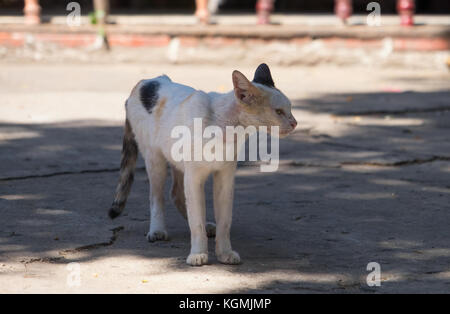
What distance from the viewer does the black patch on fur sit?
4488 millimetres

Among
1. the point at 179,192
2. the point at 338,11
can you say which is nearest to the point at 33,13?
the point at 338,11

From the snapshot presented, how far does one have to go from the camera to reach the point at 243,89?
3912 mm

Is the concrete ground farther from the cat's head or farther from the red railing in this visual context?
the red railing

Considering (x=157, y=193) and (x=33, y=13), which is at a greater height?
(x=33, y=13)

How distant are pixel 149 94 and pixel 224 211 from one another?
0.82m

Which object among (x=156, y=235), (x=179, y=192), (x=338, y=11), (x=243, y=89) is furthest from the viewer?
(x=338, y=11)

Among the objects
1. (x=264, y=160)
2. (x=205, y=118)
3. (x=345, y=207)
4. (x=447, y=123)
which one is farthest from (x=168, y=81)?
(x=447, y=123)

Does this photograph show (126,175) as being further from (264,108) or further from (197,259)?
(264,108)

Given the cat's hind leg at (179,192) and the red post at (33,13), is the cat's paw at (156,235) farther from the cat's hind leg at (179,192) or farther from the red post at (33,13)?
the red post at (33,13)

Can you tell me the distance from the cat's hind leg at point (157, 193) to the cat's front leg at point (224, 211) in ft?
1.44

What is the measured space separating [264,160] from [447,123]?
2.42 m

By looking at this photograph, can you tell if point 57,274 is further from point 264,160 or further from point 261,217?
point 264,160

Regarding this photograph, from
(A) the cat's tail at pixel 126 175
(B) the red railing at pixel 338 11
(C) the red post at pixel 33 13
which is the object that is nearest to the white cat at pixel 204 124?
(A) the cat's tail at pixel 126 175

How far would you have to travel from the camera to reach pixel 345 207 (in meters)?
5.23
